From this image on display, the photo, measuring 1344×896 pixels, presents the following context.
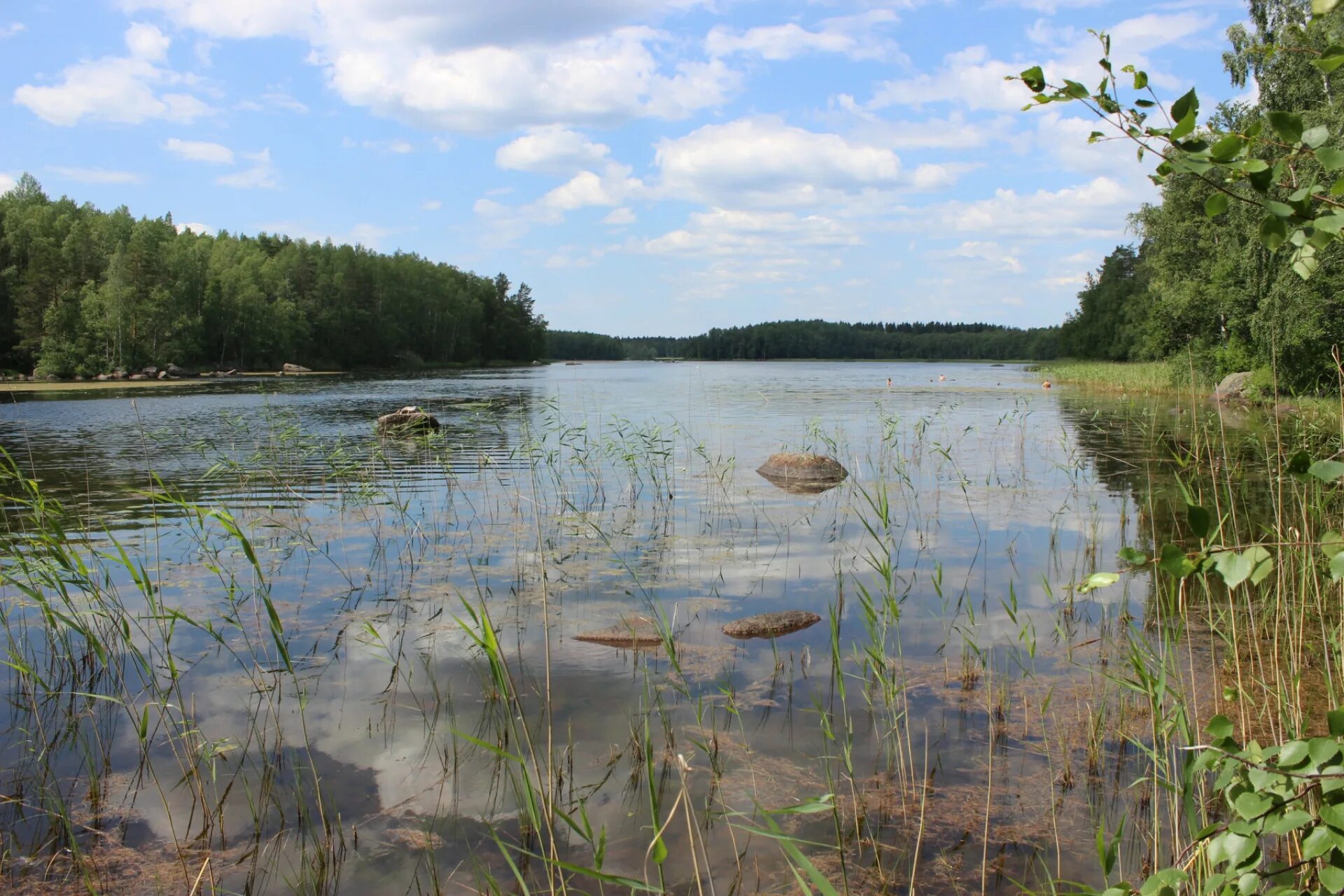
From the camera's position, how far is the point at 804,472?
1461 centimetres

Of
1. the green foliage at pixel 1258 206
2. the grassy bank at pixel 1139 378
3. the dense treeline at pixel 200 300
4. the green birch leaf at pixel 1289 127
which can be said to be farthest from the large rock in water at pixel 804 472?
the dense treeline at pixel 200 300

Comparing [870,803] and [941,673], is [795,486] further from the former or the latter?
[870,803]

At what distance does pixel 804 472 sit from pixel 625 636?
823 centimetres

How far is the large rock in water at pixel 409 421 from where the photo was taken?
19.7 meters

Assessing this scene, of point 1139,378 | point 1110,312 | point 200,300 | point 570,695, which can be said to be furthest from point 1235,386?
point 200,300

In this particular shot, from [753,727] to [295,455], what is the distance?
45.6 feet

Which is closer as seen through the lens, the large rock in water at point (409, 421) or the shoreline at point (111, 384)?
the large rock in water at point (409, 421)

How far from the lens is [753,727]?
5.27m

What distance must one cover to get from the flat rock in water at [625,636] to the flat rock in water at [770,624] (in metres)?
0.59

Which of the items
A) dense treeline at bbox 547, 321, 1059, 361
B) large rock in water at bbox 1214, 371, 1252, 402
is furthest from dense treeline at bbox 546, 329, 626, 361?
large rock in water at bbox 1214, 371, 1252, 402

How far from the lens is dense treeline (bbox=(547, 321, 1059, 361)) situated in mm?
173375

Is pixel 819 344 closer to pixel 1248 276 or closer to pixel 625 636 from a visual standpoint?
pixel 1248 276

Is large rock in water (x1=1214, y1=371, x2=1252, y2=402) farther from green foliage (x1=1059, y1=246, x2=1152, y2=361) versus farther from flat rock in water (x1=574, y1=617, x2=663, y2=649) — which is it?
green foliage (x1=1059, y1=246, x2=1152, y2=361)

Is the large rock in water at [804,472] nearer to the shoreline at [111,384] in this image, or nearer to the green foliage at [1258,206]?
the green foliage at [1258,206]
